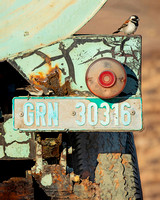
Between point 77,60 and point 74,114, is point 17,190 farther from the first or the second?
point 77,60

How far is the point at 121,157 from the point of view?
3.64 m

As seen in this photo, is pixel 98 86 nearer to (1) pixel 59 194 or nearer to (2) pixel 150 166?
(1) pixel 59 194

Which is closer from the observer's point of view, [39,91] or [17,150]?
[39,91]

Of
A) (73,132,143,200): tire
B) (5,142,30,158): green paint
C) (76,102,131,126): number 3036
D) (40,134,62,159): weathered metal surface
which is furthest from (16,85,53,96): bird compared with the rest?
(73,132,143,200): tire

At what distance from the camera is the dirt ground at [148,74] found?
25.0 feet

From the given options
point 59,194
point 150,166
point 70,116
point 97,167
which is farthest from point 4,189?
point 150,166

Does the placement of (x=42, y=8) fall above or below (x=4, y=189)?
above

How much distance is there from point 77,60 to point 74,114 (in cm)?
35

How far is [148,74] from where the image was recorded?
9500mm

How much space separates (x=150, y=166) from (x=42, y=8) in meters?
5.30

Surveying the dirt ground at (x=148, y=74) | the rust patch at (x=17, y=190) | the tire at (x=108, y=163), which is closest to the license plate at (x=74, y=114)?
the rust patch at (x=17, y=190)

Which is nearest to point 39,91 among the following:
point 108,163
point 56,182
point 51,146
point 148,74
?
point 51,146

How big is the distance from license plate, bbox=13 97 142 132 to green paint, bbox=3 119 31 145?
37cm

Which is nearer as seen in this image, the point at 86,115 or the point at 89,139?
the point at 86,115
